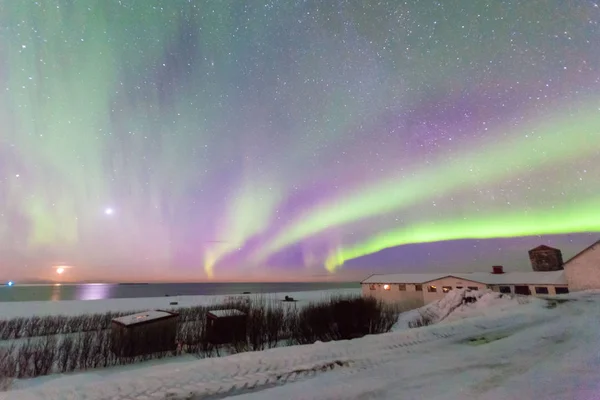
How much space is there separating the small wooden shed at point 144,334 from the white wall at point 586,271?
45.5 metres

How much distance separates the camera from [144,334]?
17484 millimetres

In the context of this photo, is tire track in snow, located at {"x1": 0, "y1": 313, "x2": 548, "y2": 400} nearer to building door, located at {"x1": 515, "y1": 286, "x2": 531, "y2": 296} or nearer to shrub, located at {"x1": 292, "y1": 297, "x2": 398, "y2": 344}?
shrub, located at {"x1": 292, "y1": 297, "x2": 398, "y2": 344}

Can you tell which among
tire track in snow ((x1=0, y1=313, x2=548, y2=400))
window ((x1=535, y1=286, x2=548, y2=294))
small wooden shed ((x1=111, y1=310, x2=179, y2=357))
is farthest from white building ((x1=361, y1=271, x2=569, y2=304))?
tire track in snow ((x1=0, y1=313, x2=548, y2=400))

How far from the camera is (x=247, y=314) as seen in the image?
20.6 m

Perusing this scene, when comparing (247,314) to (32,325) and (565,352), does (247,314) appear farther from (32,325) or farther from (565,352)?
(32,325)

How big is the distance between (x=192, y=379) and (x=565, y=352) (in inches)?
373

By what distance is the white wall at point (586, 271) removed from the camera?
35500 mm

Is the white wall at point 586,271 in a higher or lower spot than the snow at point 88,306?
higher

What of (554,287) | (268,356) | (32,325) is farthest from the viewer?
(554,287)

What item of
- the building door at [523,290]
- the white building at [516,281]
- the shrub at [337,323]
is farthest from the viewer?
the building door at [523,290]

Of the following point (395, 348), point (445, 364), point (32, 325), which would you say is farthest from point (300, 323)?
point (32, 325)

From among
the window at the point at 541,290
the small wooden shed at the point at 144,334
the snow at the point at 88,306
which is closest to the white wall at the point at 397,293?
the snow at the point at 88,306

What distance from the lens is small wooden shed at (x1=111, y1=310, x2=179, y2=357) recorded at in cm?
1670

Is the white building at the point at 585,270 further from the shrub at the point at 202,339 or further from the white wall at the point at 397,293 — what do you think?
the shrub at the point at 202,339
